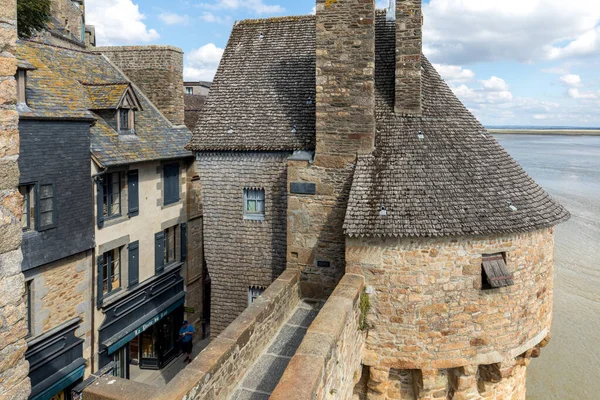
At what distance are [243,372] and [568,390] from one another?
44.2 ft

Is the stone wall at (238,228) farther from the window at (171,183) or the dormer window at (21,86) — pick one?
the dormer window at (21,86)

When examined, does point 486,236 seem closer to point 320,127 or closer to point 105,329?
point 320,127

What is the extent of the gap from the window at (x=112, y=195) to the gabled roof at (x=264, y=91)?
219cm

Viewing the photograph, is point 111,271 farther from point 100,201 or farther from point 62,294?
point 100,201

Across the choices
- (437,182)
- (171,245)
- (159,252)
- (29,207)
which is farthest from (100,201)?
(437,182)

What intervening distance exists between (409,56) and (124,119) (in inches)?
302

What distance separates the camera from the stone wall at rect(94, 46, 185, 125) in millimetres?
15445

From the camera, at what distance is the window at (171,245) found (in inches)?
558

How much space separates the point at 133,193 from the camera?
12289 millimetres

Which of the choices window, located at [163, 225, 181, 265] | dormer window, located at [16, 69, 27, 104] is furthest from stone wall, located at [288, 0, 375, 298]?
window, located at [163, 225, 181, 265]

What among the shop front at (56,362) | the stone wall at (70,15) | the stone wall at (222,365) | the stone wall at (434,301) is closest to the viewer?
the stone wall at (222,365)

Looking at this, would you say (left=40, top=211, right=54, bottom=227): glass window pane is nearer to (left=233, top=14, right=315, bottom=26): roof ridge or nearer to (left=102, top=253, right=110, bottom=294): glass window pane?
(left=102, top=253, right=110, bottom=294): glass window pane

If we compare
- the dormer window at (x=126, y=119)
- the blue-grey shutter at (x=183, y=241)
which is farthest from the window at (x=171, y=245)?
the dormer window at (x=126, y=119)

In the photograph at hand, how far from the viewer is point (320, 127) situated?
31.5ft
